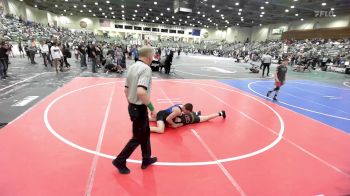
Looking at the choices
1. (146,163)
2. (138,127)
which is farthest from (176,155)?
(138,127)

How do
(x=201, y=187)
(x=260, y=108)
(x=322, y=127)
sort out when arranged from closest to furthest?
1. (x=201, y=187)
2. (x=322, y=127)
3. (x=260, y=108)

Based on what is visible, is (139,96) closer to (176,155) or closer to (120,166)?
(120,166)

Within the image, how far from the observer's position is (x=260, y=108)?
26.4 ft

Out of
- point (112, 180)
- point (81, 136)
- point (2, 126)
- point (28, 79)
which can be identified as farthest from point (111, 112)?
point (28, 79)

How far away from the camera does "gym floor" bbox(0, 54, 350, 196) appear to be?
348cm

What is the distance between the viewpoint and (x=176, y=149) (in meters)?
4.61

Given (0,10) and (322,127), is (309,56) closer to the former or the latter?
(322,127)

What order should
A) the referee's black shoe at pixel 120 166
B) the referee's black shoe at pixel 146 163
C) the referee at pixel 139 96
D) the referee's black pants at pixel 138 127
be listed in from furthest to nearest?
the referee's black shoe at pixel 146 163 → the referee's black shoe at pixel 120 166 → the referee's black pants at pixel 138 127 → the referee at pixel 139 96

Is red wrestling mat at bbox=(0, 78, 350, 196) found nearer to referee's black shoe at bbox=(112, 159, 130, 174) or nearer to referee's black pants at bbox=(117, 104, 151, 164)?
referee's black shoe at bbox=(112, 159, 130, 174)

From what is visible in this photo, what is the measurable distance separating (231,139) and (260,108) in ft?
10.9

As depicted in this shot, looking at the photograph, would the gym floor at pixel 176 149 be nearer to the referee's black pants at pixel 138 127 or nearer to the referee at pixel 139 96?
the referee's black pants at pixel 138 127

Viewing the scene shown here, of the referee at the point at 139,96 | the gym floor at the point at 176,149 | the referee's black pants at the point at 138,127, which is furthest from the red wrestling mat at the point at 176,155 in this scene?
the referee at the point at 139,96

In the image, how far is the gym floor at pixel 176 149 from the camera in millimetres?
3480

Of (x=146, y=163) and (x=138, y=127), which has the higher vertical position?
(x=138, y=127)
